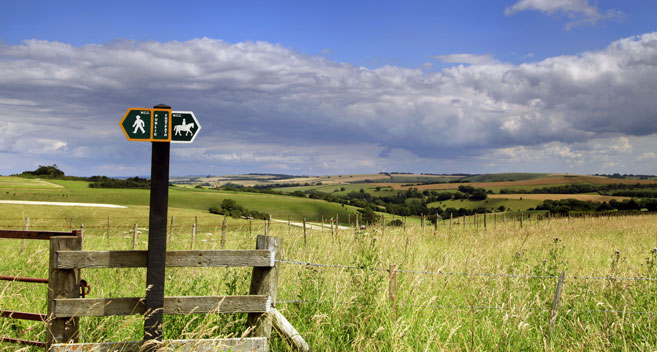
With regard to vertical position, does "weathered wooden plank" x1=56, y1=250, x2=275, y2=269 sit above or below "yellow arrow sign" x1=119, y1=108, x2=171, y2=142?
below

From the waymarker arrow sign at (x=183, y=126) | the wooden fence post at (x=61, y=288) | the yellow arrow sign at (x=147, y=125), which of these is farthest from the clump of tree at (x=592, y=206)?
the wooden fence post at (x=61, y=288)

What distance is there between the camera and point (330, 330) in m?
5.57

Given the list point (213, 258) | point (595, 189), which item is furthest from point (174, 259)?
point (595, 189)

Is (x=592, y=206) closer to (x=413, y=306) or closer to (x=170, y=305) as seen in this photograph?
(x=413, y=306)

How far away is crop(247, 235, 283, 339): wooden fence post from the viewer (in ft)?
17.7

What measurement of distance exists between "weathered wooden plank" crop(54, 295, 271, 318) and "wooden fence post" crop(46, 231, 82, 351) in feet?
0.44

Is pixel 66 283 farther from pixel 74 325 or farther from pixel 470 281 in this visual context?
pixel 470 281

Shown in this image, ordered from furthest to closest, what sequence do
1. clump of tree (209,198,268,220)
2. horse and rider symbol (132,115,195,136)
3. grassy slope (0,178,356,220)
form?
clump of tree (209,198,268,220) < grassy slope (0,178,356,220) < horse and rider symbol (132,115,195,136)

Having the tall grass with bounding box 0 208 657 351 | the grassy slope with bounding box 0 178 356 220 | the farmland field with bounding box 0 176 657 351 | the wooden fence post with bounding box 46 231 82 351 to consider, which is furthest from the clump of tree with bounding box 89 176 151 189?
the wooden fence post with bounding box 46 231 82 351

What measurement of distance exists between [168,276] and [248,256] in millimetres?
2919

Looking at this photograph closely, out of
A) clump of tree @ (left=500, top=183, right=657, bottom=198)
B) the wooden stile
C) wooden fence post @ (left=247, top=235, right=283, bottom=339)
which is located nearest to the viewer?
the wooden stile

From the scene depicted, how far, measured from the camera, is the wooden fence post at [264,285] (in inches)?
213

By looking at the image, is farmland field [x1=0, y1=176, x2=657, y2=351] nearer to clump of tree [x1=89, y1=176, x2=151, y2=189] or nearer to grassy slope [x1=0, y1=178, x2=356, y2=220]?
grassy slope [x1=0, y1=178, x2=356, y2=220]

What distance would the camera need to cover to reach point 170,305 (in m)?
5.22
